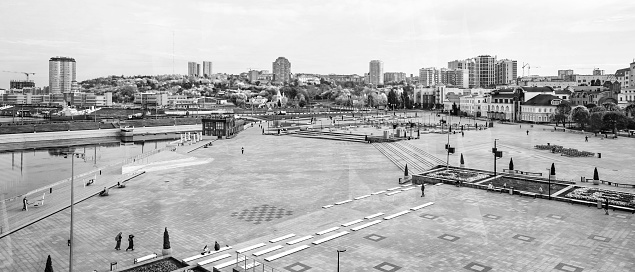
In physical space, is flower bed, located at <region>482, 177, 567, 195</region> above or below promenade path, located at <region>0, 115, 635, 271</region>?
above

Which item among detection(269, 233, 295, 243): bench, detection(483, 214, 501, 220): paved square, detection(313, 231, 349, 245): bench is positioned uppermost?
detection(483, 214, 501, 220): paved square

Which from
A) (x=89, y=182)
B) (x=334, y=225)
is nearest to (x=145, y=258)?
(x=334, y=225)

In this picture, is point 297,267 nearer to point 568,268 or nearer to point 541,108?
point 568,268

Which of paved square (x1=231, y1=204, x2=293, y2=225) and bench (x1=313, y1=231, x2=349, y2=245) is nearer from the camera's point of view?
bench (x1=313, y1=231, x2=349, y2=245)

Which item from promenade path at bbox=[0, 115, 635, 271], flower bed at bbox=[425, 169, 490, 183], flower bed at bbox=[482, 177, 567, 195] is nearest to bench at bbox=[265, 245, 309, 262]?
promenade path at bbox=[0, 115, 635, 271]

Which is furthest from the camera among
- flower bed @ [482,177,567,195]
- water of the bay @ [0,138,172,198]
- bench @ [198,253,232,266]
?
water of the bay @ [0,138,172,198]

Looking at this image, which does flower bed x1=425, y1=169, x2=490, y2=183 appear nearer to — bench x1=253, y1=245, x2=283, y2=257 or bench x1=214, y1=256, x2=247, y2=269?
bench x1=253, y1=245, x2=283, y2=257

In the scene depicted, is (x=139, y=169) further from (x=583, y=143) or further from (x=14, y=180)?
(x=583, y=143)
